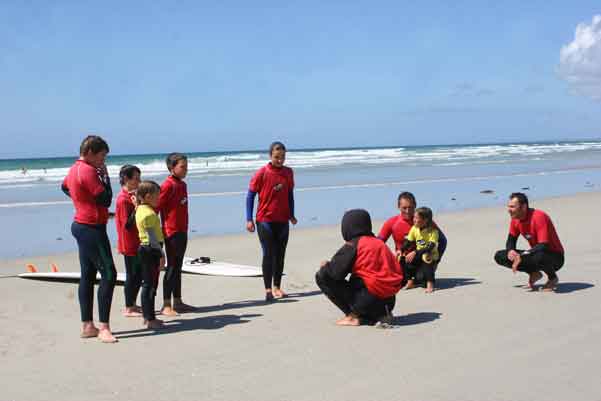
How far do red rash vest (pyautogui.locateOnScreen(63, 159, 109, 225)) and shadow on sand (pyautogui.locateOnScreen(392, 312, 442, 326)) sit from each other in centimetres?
259

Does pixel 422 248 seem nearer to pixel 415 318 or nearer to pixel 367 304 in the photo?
pixel 415 318

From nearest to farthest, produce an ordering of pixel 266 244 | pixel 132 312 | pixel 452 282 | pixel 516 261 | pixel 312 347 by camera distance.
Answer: pixel 312 347 → pixel 132 312 → pixel 516 261 → pixel 266 244 → pixel 452 282

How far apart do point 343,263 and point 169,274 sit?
187 centimetres

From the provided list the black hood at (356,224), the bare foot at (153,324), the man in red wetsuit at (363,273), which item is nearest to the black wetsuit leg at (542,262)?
the man in red wetsuit at (363,273)

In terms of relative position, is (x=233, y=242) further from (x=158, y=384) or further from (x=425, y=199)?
(x=425, y=199)

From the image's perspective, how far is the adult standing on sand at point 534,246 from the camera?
21.5 ft

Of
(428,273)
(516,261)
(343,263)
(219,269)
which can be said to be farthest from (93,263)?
(516,261)

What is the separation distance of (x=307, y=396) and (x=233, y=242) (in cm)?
707

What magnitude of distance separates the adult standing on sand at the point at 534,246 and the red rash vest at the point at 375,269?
167 cm

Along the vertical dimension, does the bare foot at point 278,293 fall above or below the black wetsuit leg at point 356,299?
below

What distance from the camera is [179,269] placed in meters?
6.48

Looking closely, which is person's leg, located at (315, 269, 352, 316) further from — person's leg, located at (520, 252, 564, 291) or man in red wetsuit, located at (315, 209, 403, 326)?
person's leg, located at (520, 252, 564, 291)

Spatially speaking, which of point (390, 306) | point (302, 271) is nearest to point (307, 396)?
point (390, 306)

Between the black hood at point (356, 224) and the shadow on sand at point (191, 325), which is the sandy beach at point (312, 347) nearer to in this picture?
the shadow on sand at point (191, 325)
